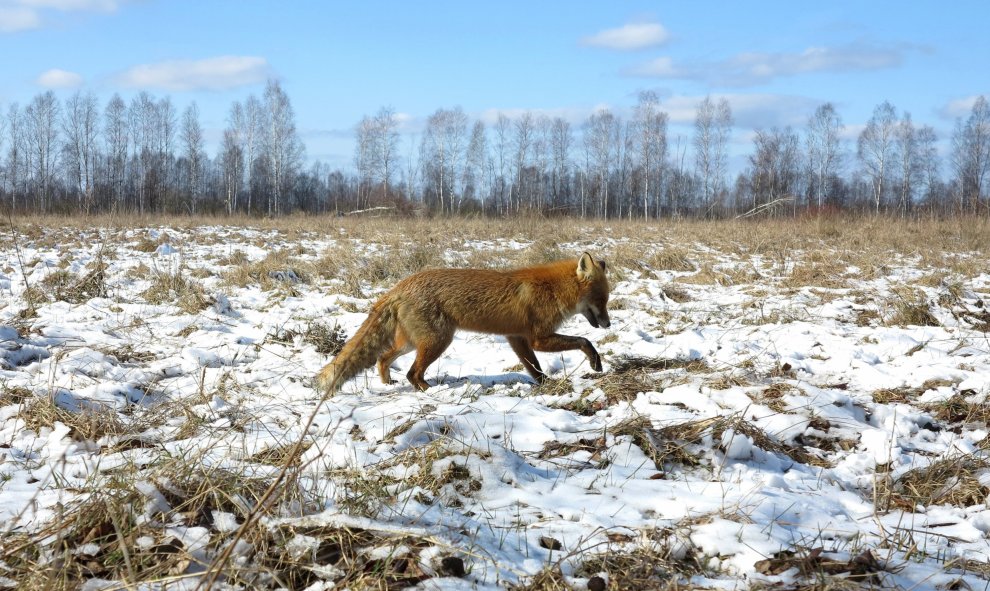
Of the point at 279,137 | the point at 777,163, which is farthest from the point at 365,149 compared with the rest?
the point at 777,163

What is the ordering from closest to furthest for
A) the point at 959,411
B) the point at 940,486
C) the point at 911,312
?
the point at 940,486
the point at 959,411
the point at 911,312

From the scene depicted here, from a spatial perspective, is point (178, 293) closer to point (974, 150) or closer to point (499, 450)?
point (499, 450)

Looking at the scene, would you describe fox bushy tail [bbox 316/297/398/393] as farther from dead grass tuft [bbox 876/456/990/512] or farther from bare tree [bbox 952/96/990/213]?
bare tree [bbox 952/96/990/213]

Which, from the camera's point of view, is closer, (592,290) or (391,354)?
(391,354)

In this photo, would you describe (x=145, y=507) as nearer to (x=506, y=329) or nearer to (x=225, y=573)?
(x=225, y=573)

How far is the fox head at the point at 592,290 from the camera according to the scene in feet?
20.7

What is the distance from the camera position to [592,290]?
639 centimetres

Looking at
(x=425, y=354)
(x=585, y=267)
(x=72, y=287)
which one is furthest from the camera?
(x=72, y=287)

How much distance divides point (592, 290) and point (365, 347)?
243cm

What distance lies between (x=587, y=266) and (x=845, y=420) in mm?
2806

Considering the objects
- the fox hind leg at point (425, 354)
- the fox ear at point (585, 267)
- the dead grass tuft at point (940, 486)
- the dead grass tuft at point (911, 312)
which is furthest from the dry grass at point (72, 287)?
the dead grass tuft at point (911, 312)

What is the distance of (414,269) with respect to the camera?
35.3ft

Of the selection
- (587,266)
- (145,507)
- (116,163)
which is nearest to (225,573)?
(145,507)

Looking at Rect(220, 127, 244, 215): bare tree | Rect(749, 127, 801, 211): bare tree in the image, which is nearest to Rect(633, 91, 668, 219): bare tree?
Rect(749, 127, 801, 211): bare tree
